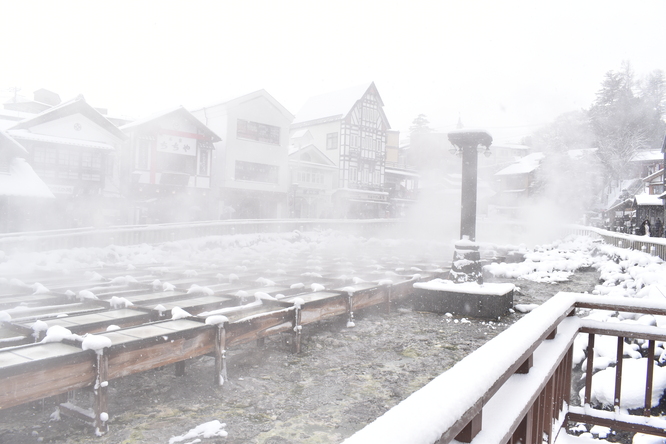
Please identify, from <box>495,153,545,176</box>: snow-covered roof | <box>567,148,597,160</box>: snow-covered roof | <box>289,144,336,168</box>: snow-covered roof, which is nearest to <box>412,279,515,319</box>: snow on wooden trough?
<box>289,144,336,168</box>: snow-covered roof

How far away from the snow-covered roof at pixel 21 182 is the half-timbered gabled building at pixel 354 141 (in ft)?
67.5

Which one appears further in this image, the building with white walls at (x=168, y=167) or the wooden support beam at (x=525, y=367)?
the building with white walls at (x=168, y=167)

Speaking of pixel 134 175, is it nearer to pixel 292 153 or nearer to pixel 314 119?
pixel 292 153

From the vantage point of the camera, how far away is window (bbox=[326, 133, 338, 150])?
3675cm

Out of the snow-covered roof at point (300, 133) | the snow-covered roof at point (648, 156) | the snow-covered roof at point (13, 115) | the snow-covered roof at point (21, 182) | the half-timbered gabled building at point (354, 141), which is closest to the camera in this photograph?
the snow-covered roof at point (21, 182)

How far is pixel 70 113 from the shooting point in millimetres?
22188

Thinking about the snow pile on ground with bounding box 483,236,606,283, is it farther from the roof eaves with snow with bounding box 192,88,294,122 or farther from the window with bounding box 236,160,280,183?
the roof eaves with snow with bounding box 192,88,294,122

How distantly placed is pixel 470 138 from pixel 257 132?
76.6 ft

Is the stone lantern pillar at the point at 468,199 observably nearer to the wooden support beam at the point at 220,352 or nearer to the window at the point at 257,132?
the wooden support beam at the point at 220,352

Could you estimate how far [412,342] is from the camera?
6926 millimetres

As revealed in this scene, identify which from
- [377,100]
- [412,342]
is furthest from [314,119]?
[412,342]

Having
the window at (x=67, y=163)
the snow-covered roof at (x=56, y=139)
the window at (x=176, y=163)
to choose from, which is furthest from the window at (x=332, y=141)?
the window at (x=67, y=163)

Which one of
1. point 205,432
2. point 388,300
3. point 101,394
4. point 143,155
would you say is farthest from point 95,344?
point 143,155

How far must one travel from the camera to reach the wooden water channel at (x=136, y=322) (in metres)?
3.63
